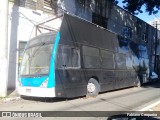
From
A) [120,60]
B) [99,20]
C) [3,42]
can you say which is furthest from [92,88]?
[99,20]

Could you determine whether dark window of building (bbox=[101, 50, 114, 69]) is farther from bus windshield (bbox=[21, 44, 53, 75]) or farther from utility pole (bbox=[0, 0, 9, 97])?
utility pole (bbox=[0, 0, 9, 97])

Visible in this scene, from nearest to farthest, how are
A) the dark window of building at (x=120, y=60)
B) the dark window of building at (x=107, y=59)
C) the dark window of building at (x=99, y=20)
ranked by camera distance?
the dark window of building at (x=107, y=59) < the dark window of building at (x=120, y=60) < the dark window of building at (x=99, y=20)

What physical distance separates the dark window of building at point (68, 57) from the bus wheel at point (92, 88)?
4.34 ft

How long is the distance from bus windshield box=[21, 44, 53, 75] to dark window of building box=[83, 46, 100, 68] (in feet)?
7.21

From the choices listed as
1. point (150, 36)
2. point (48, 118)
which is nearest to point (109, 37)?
point (48, 118)

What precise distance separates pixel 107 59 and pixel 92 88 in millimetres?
2392

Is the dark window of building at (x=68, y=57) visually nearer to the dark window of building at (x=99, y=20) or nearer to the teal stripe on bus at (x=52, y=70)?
the teal stripe on bus at (x=52, y=70)

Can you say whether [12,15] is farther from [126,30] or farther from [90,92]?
[126,30]

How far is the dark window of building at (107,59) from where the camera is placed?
616 inches

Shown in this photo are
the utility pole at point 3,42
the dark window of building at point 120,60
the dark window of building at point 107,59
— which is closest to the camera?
the utility pole at point 3,42

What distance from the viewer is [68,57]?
12.6 meters

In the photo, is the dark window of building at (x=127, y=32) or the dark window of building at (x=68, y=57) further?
the dark window of building at (x=127, y=32)

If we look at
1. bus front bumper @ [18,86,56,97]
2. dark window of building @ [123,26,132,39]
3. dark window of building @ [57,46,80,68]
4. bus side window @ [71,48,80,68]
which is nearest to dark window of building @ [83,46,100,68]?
bus side window @ [71,48,80,68]

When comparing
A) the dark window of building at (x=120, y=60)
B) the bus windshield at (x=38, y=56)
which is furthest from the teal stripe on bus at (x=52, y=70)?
the dark window of building at (x=120, y=60)
